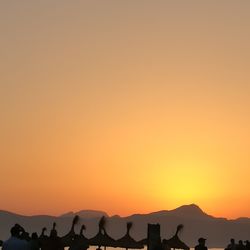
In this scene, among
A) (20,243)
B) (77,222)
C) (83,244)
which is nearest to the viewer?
(20,243)

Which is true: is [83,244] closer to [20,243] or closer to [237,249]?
[20,243]

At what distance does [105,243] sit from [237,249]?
65.7 feet

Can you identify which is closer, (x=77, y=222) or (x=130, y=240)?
(x=77, y=222)

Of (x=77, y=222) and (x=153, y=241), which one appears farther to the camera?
(x=77, y=222)

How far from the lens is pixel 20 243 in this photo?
1462 cm

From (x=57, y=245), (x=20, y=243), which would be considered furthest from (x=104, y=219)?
(x=20, y=243)

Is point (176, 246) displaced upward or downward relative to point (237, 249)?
upward

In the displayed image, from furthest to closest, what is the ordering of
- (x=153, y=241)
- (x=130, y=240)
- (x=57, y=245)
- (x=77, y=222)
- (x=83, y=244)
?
(x=130, y=240) < (x=77, y=222) < (x=153, y=241) < (x=57, y=245) < (x=83, y=244)

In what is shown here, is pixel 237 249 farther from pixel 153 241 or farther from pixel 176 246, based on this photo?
pixel 176 246

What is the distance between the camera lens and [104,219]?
1580 inches

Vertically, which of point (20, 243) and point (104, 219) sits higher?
point (104, 219)

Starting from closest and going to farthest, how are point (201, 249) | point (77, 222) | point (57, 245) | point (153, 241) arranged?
point (57, 245) < point (153, 241) < point (201, 249) < point (77, 222)

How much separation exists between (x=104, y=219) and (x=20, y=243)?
25.7m

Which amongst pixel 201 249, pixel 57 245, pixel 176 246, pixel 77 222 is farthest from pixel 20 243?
pixel 176 246
